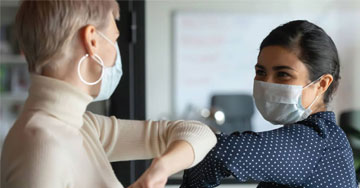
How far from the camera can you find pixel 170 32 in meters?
3.09

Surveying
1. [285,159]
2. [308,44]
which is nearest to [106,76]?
[285,159]

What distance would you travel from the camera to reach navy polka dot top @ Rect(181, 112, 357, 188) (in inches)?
39.4

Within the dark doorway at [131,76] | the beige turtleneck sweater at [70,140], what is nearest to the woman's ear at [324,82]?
the beige turtleneck sweater at [70,140]

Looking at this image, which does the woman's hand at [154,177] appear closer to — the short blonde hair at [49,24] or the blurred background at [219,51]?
the short blonde hair at [49,24]

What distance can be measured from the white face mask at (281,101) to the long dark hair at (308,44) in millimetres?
54

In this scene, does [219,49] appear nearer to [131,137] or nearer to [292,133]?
[292,133]

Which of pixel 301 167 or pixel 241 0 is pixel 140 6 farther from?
pixel 301 167

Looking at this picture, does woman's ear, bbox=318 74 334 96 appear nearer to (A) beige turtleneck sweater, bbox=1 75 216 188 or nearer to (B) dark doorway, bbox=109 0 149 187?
(A) beige turtleneck sweater, bbox=1 75 216 188

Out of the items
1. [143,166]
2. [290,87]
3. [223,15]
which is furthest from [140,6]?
[290,87]

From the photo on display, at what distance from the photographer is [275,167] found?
1042 mm

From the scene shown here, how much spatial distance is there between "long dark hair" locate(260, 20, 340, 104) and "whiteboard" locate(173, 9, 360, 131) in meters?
1.89

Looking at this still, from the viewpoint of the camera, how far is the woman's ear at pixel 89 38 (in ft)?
2.77

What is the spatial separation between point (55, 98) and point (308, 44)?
65 cm

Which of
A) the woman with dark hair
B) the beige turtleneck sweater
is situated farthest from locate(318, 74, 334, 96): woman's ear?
the beige turtleneck sweater
